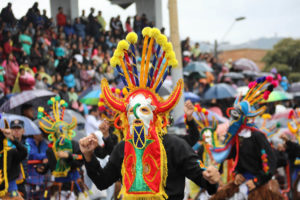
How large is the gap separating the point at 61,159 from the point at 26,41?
5.63 metres

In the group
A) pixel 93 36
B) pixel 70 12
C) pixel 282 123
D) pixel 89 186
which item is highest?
pixel 70 12

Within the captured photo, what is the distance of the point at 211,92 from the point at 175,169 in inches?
410

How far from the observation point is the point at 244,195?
17.1 ft

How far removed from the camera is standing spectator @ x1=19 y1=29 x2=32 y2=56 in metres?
11.7

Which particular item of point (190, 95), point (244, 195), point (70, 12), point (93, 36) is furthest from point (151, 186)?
point (70, 12)

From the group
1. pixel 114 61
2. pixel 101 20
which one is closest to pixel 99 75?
pixel 101 20

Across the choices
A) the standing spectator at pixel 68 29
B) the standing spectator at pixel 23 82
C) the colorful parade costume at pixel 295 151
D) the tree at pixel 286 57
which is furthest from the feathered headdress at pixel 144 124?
the tree at pixel 286 57

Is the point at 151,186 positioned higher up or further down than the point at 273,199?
higher up

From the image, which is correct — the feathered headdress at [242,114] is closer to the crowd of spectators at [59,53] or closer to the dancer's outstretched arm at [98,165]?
the dancer's outstretched arm at [98,165]

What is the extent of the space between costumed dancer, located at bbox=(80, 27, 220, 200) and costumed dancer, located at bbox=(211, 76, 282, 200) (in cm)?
175

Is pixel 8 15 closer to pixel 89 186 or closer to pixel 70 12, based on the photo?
pixel 70 12

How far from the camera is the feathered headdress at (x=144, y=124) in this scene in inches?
142

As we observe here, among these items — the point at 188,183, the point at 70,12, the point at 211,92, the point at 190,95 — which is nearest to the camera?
the point at 188,183

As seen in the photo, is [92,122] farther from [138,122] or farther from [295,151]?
[138,122]
